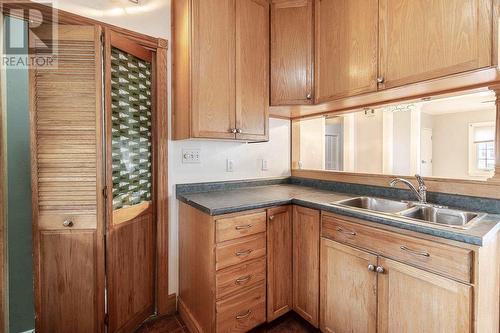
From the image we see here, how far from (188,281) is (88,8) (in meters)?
1.98

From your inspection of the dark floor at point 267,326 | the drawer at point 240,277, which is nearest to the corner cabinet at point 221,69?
the drawer at point 240,277

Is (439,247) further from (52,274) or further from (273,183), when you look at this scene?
(52,274)

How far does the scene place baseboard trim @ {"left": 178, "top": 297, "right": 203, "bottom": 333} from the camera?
1665 millimetres

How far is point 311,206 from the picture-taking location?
66.0 inches

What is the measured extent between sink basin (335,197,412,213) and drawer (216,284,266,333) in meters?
0.85

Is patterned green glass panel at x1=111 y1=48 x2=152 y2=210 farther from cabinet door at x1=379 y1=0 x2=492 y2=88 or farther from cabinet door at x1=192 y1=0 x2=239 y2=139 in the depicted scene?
cabinet door at x1=379 y1=0 x2=492 y2=88

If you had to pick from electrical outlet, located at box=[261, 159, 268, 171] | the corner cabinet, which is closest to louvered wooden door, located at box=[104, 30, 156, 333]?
the corner cabinet

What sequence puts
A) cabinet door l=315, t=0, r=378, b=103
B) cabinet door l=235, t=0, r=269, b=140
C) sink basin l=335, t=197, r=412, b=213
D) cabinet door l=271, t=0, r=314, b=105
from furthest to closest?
cabinet door l=271, t=0, r=314, b=105, cabinet door l=235, t=0, r=269, b=140, sink basin l=335, t=197, r=412, b=213, cabinet door l=315, t=0, r=378, b=103

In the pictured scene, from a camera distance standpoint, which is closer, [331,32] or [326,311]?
[326,311]

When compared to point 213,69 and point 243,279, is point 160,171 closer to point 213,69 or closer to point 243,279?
point 213,69

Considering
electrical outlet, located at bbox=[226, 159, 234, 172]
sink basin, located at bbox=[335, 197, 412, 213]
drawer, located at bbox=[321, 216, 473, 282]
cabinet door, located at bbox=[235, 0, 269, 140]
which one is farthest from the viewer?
electrical outlet, located at bbox=[226, 159, 234, 172]

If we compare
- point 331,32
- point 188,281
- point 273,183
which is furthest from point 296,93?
point 188,281

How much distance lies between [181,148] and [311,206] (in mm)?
1112

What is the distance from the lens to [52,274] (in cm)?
145
